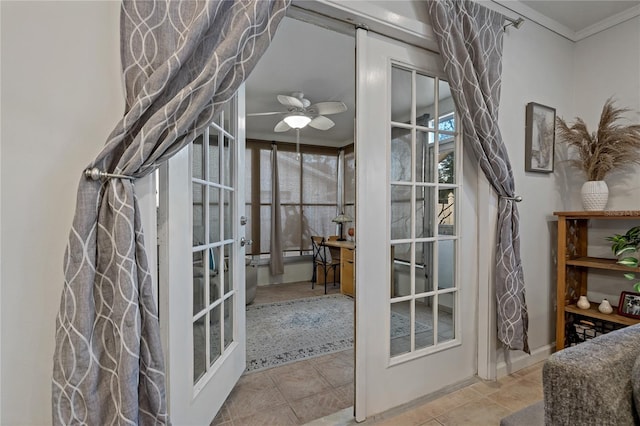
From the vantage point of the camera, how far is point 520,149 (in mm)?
2045

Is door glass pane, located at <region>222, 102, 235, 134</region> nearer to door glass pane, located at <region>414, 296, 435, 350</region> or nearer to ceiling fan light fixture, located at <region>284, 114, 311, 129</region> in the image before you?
ceiling fan light fixture, located at <region>284, 114, 311, 129</region>

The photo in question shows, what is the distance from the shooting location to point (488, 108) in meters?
1.78

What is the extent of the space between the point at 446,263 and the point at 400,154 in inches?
30.7

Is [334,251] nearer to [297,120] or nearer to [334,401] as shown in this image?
[297,120]

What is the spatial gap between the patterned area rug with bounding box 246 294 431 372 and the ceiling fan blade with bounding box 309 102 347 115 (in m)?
2.17

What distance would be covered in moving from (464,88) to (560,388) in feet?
5.16

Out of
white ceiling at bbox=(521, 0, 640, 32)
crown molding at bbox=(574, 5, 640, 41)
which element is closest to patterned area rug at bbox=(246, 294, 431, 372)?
white ceiling at bbox=(521, 0, 640, 32)

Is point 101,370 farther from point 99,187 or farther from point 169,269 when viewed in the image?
point 99,187

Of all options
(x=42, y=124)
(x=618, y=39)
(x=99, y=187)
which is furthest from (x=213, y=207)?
(x=618, y=39)

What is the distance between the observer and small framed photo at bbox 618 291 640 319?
186 centimetres

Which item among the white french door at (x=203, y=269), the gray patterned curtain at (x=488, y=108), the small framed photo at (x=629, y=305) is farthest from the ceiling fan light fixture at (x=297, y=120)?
the small framed photo at (x=629, y=305)

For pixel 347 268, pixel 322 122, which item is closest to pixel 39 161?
pixel 322 122

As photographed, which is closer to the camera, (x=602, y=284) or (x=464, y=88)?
(x=464, y=88)

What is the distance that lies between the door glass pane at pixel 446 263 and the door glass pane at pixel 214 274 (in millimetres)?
1362
